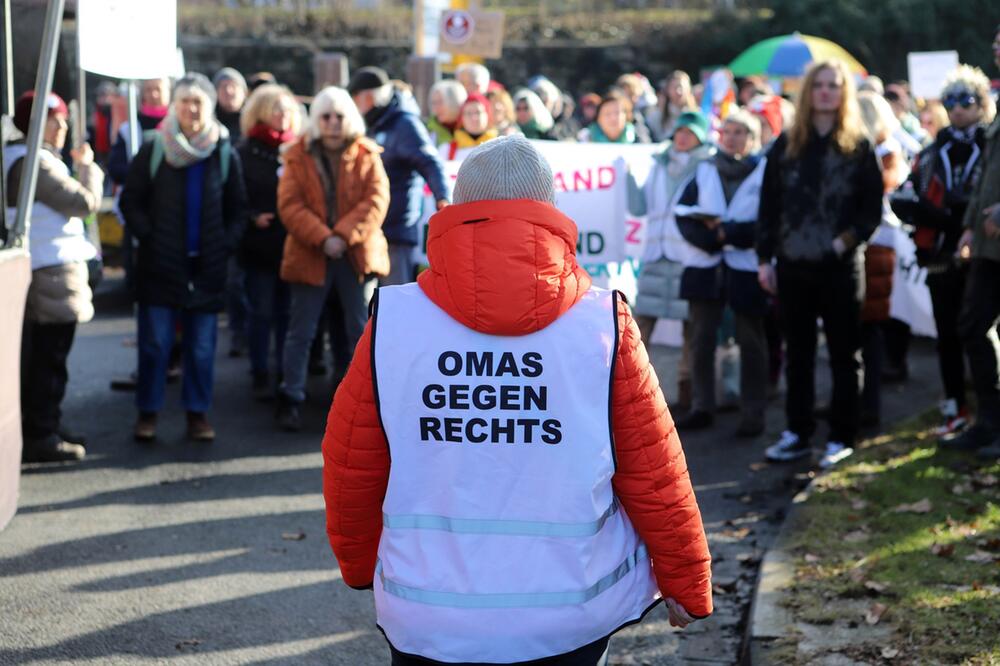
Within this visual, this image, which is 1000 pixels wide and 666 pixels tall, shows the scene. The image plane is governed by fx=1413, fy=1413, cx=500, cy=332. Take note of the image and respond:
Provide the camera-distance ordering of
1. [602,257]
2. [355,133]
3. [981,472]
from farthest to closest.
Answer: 1. [602,257]
2. [355,133]
3. [981,472]

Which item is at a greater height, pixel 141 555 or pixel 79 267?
pixel 79 267

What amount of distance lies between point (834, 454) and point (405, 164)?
3.35 metres

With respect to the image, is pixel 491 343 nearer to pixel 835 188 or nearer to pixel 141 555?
pixel 141 555

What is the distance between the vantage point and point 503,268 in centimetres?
292

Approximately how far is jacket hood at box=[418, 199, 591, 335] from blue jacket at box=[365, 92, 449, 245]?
618 cm

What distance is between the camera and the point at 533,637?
2.93 meters

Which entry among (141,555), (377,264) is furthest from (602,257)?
(141,555)

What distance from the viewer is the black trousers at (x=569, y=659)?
9.77 ft

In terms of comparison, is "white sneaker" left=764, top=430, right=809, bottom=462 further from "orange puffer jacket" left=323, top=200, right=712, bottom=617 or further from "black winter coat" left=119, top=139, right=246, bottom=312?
"orange puffer jacket" left=323, top=200, right=712, bottom=617

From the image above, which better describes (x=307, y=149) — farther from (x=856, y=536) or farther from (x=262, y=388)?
(x=856, y=536)

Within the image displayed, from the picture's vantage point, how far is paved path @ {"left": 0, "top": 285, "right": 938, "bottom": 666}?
17.5 ft

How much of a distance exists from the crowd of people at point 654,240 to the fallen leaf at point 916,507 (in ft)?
3.46

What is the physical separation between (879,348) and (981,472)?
1.73 metres

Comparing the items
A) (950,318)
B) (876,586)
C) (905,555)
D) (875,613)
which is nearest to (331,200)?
(950,318)
